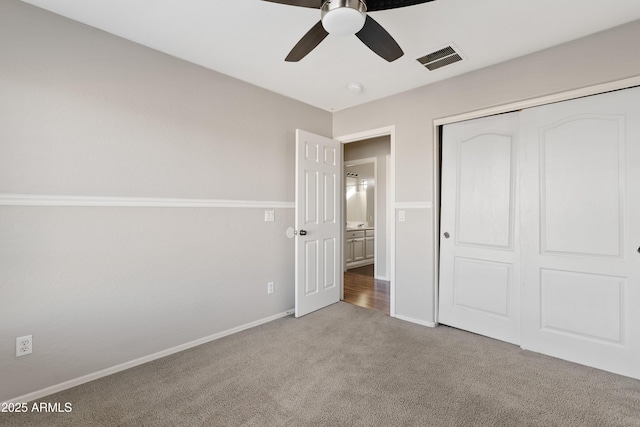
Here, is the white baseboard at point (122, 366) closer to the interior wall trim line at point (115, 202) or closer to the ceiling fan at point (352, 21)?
the interior wall trim line at point (115, 202)

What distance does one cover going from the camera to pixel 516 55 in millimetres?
2447

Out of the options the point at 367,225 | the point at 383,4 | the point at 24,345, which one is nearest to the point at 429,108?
the point at 383,4

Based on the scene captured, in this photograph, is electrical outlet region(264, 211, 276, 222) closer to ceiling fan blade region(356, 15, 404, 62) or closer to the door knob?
the door knob

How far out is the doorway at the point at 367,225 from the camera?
4363 mm

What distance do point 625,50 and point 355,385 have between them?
301 cm

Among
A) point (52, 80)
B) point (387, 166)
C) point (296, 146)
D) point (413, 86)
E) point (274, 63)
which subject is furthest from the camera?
point (387, 166)

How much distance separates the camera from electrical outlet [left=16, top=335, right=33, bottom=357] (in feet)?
5.98

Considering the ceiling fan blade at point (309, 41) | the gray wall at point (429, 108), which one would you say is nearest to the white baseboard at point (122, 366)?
the gray wall at point (429, 108)

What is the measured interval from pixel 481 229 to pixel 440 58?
5.25 ft

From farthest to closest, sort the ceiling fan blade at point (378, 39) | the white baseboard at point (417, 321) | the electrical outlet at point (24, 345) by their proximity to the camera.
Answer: the white baseboard at point (417, 321), the electrical outlet at point (24, 345), the ceiling fan blade at point (378, 39)

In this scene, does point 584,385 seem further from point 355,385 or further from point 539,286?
point 355,385

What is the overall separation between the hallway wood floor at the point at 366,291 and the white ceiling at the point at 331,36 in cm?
268

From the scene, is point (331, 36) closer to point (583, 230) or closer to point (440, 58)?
point (440, 58)

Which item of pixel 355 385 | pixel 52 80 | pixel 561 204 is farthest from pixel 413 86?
pixel 52 80
